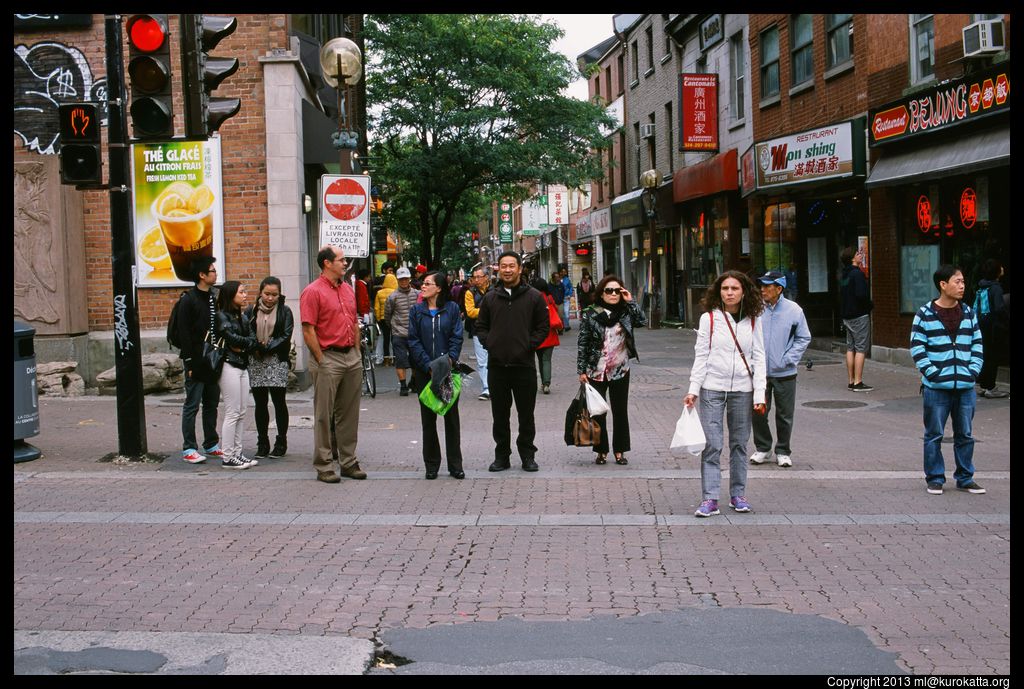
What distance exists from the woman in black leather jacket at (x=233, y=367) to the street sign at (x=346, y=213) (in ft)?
8.44

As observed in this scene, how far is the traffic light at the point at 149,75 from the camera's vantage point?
30.8ft

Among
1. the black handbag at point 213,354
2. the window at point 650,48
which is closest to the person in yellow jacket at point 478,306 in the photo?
the black handbag at point 213,354

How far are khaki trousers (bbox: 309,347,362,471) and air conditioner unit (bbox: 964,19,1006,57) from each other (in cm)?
987

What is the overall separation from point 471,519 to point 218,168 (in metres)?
9.68

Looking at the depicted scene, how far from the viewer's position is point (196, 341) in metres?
10.1

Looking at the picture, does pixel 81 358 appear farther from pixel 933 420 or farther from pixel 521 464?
pixel 933 420

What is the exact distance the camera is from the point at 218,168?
15852 mm

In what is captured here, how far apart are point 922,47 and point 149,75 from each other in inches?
484

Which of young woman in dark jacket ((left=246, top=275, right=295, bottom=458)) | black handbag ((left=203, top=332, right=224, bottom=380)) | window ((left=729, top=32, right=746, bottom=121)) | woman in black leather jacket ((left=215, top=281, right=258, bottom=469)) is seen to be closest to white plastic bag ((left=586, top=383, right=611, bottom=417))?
young woman in dark jacket ((left=246, top=275, right=295, bottom=458))

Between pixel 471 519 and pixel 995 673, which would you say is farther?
pixel 471 519

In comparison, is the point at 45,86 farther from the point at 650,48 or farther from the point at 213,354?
the point at 650,48

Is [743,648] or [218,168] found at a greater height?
[218,168]

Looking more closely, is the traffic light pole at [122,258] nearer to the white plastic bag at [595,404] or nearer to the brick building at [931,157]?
the white plastic bag at [595,404]
